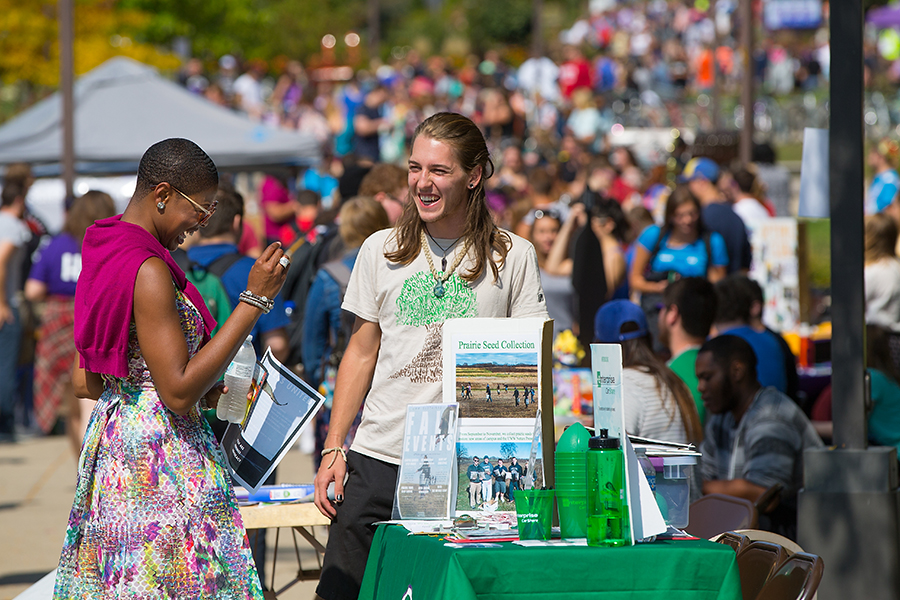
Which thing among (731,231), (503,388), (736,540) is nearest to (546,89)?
(731,231)

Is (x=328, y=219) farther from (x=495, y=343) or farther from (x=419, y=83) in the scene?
(x=419, y=83)

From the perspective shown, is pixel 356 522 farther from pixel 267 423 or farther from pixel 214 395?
pixel 214 395

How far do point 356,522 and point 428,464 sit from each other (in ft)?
1.50

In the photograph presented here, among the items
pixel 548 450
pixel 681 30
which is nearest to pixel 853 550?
pixel 548 450

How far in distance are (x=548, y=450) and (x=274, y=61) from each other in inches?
1665

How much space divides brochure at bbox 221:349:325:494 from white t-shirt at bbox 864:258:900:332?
6.51 metres

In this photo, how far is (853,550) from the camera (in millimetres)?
4816

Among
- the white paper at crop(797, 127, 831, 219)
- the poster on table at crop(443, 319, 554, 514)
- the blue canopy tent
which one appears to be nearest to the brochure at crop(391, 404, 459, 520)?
the poster on table at crop(443, 319, 554, 514)

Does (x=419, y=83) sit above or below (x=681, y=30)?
below

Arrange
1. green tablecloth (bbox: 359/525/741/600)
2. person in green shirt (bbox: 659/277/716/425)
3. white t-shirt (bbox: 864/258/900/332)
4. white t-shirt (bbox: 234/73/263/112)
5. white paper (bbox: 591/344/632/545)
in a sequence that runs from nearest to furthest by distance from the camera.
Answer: green tablecloth (bbox: 359/525/741/600), white paper (bbox: 591/344/632/545), person in green shirt (bbox: 659/277/716/425), white t-shirt (bbox: 864/258/900/332), white t-shirt (bbox: 234/73/263/112)

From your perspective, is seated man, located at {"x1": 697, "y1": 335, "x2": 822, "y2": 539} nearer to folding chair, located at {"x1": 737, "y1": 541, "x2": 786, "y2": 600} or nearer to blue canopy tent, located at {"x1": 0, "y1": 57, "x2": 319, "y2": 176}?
folding chair, located at {"x1": 737, "y1": 541, "x2": 786, "y2": 600}

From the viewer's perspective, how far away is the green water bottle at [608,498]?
2.91 meters

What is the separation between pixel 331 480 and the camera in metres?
3.55

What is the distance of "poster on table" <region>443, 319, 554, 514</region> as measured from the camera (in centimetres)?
317
